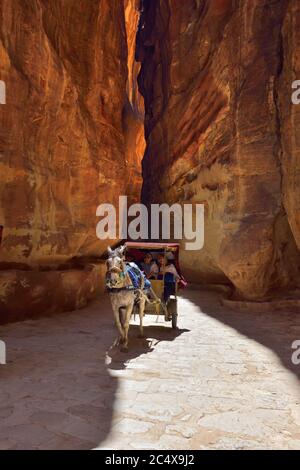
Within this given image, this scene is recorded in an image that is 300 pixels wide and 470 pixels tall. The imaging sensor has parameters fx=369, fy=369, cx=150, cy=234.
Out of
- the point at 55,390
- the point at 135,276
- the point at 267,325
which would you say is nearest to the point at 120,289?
the point at 135,276

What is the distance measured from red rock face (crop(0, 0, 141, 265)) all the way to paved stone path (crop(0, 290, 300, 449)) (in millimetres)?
3342

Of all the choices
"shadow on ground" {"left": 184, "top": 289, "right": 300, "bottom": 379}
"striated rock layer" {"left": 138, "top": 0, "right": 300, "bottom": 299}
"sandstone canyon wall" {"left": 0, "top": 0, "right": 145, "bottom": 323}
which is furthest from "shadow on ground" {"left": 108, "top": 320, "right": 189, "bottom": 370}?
"striated rock layer" {"left": 138, "top": 0, "right": 300, "bottom": 299}

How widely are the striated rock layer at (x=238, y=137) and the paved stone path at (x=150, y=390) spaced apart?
4847 millimetres

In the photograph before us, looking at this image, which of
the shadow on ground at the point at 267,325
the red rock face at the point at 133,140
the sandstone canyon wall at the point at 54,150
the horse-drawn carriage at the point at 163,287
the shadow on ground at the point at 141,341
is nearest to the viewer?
the shadow on ground at the point at 141,341

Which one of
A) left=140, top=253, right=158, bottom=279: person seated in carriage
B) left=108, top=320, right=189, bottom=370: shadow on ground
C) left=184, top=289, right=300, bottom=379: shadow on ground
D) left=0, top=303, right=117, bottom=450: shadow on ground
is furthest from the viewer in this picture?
left=140, top=253, right=158, bottom=279: person seated in carriage

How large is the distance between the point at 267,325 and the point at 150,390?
227 inches

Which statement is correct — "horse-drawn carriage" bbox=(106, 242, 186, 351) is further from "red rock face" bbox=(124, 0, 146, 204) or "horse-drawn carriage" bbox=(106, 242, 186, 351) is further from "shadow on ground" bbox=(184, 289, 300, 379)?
"red rock face" bbox=(124, 0, 146, 204)

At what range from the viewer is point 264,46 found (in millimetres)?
14266

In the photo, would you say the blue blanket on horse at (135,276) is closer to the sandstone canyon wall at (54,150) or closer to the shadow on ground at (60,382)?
the shadow on ground at (60,382)

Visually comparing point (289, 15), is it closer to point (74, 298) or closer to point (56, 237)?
point (56, 237)

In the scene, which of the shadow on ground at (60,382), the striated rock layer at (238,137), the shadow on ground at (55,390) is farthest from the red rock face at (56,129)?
the striated rock layer at (238,137)

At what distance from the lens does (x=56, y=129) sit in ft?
38.5

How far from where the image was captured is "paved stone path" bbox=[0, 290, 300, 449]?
11.6 ft

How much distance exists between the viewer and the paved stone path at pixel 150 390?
3.54 metres
